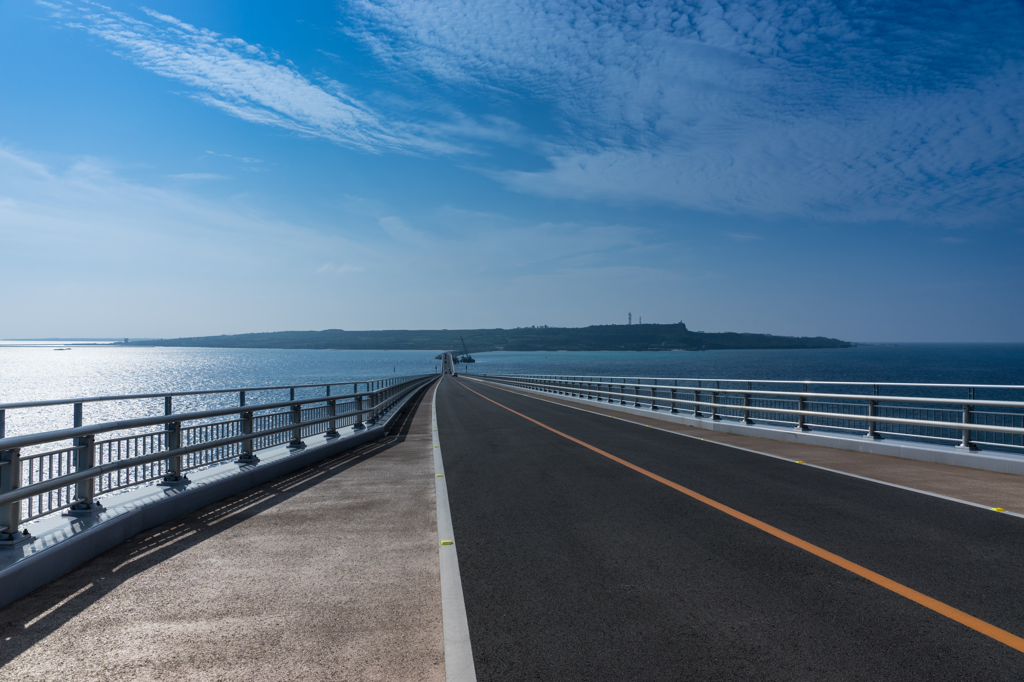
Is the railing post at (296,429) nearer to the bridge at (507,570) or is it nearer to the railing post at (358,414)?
the bridge at (507,570)

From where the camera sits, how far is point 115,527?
636 centimetres

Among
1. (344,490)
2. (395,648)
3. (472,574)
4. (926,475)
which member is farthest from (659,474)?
(395,648)

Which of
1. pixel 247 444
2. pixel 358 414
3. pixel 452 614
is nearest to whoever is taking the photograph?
pixel 452 614

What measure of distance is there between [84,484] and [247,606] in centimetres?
278

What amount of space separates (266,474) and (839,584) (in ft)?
26.8

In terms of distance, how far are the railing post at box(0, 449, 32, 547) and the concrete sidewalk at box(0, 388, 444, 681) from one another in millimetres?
554

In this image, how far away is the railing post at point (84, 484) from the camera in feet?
20.9

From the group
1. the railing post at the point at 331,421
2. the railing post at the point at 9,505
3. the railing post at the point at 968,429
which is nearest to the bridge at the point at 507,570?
the railing post at the point at 9,505

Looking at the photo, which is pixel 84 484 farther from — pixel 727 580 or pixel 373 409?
pixel 373 409

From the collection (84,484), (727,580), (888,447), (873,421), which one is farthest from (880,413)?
(84,484)

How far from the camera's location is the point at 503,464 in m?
12.1

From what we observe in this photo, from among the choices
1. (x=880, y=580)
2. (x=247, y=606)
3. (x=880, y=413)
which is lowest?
(x=880, y=413)

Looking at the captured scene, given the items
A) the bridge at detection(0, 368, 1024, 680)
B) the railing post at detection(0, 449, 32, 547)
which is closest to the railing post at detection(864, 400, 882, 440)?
the bridge at detection(0, 368, 1024, 680)

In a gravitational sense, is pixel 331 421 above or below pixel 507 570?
Answer: above
